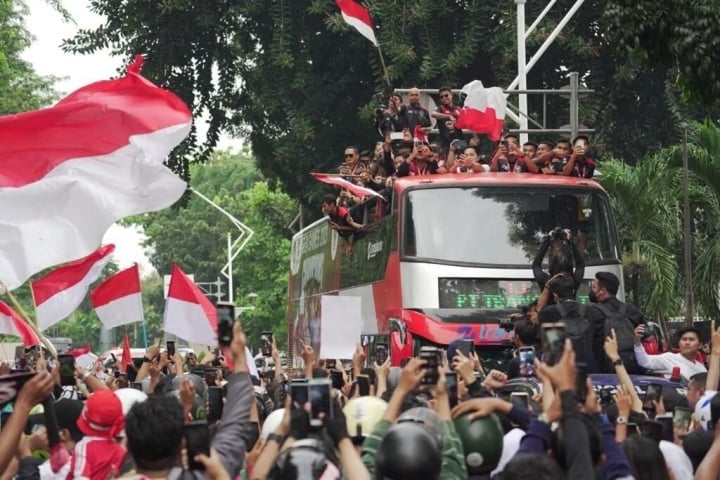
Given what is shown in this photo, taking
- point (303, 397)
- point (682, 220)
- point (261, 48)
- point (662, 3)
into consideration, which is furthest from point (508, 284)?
point (261, 48)

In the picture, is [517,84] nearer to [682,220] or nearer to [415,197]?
[682,220]

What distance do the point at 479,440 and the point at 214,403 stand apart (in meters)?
3.03

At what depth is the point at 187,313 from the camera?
1375 centimetres

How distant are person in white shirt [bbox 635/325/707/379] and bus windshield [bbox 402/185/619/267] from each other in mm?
5874

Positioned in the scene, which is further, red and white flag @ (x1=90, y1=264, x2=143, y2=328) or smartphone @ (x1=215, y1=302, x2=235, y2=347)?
Result: red and white flag @ (x1=90, y1=264, x2=143, y2=328)

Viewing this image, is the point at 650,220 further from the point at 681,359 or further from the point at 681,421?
the point at 681,421

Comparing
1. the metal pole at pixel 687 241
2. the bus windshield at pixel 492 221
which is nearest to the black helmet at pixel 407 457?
the bus windshield at pixel 492 221

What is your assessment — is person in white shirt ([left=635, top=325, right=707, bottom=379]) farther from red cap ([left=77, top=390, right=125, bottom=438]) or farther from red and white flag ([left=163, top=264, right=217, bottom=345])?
red cap ([left=77, top=390, right=125, bottom=438])

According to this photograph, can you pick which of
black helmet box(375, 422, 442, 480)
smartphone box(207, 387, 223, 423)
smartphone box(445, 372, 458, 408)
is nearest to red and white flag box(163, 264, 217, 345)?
smartphone box(207, 387, 223, 423)

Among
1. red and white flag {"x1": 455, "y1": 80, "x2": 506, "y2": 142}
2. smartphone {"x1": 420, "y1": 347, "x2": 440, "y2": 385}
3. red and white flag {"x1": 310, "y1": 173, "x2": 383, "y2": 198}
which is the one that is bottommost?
smartphone {"x1": 420, "y1": 347, "x2": 440, "y2": 385}

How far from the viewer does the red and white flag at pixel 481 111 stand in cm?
2150

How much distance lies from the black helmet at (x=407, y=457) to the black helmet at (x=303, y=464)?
12.8 inches

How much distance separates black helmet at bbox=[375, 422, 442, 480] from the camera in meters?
4.76

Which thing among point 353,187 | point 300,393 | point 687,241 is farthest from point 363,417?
point 687,241
